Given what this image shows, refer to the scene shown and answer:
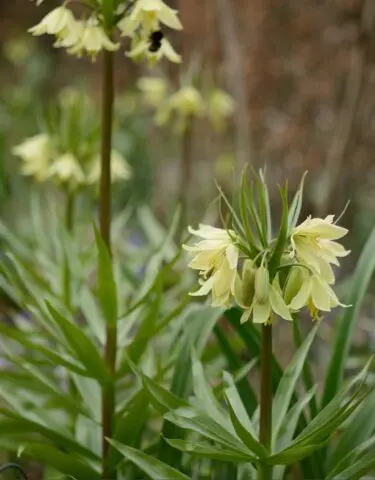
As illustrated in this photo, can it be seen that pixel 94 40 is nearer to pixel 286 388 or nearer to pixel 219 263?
pixel 219 263

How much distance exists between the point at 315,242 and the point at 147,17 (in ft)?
1.52

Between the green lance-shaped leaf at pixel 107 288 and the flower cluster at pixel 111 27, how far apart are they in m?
0.30

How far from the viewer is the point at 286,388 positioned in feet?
3.46

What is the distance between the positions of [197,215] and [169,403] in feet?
7.02

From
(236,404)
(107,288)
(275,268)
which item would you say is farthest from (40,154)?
(275,268)

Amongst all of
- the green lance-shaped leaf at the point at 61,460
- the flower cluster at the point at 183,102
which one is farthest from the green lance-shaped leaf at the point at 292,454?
the flower cluster at the point at 183,102

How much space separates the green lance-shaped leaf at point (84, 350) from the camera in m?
1.14

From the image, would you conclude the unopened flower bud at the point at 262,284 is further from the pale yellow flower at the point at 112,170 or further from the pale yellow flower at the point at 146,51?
the pale yellow flower at the point at 112,170

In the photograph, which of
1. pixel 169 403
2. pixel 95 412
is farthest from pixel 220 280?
pixel 95 412

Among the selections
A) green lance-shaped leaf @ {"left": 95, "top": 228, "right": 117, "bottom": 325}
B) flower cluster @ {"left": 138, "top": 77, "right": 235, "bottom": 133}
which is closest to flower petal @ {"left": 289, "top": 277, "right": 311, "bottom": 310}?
green lance-shaped leaf @ {"left": 95, "top": 228, "right": 117, "bottom": 325}

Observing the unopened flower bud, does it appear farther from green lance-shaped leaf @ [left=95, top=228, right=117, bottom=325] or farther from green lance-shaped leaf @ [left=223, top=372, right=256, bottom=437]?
green lance-shaped leaf @ [left=95, top=228, right=117, bottom=325]

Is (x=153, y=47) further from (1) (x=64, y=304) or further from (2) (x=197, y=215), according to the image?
(2) (x=197, y=215)

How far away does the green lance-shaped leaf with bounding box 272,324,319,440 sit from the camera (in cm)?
103

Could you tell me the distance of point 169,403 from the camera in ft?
3.30
